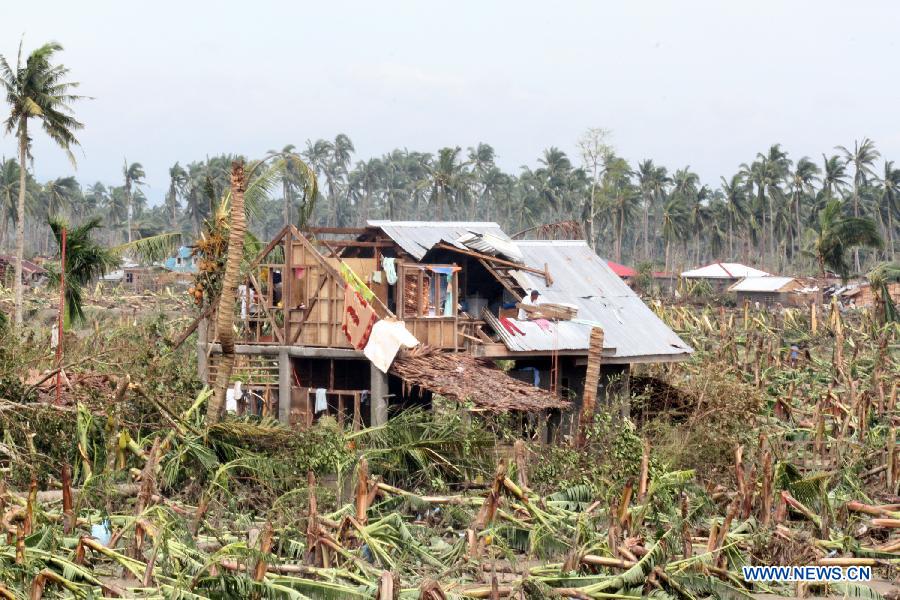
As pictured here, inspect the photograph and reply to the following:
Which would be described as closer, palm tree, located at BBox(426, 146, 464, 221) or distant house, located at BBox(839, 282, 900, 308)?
distant house, located at BBox(839, 282, 900, 308)

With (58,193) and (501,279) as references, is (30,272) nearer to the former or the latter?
(58,193)

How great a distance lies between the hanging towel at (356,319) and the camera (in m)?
18.6

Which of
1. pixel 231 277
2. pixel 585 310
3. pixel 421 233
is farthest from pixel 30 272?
pixel 231 277

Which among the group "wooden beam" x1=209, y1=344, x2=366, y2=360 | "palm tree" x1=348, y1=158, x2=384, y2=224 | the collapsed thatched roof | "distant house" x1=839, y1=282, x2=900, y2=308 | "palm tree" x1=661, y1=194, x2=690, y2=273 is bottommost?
the collapsed thatched roof

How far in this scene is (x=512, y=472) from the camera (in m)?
14.9

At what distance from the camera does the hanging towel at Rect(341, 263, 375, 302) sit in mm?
19266

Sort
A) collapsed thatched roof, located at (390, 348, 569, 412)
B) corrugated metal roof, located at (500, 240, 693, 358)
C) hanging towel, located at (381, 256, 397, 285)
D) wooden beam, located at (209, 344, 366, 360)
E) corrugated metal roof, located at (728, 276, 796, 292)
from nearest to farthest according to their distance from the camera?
collapsed thatched roof, located at (390, 348, 569, 412)
wooden beam, located at (209, 344, 366, 360)
hanging towel, located at (381, 256, 397, 285)
corrugated metal roof, located at (500, 240, 693, 358)
corrugated metal roof, located at (728, 276, 796, 292)

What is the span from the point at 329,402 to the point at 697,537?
8.88m

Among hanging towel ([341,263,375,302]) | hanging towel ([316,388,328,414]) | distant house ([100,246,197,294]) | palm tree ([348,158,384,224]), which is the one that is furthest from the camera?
palm tree ([348,158,384,224])

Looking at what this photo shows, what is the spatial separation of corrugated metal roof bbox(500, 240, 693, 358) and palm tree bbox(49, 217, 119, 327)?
6.93 metres

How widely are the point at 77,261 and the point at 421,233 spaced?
19.6 feet

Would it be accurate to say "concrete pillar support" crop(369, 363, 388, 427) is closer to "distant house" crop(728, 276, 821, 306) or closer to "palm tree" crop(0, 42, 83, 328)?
"palm tree" crop(0, 42, 83, 328)

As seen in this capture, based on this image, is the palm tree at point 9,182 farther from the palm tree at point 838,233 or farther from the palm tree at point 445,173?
the palm tree at point 838,233

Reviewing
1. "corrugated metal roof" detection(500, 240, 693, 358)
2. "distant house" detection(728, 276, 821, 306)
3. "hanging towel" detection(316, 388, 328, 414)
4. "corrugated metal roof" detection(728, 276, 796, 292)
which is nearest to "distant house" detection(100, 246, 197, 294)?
"corrugated metal roof" detection(728, 276, 796, 292)
